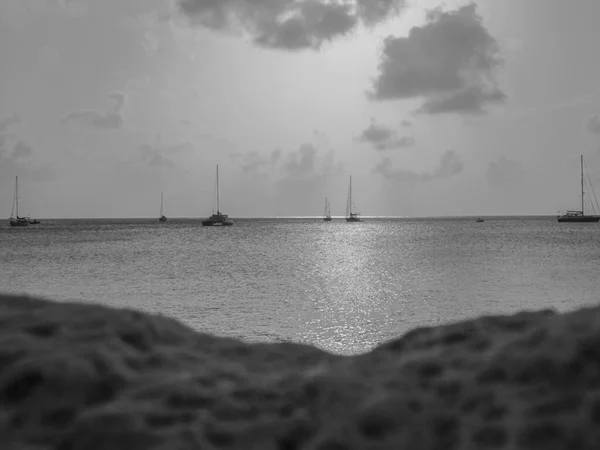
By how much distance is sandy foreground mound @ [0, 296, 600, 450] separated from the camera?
9.32 ft

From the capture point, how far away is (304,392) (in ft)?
10.9

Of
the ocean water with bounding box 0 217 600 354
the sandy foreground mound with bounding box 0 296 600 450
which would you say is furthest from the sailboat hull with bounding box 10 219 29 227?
the sandy foreground mound with bounding box 0 296 600 450

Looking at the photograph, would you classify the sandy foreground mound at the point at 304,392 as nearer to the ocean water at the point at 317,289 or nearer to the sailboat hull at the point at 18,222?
the ocean water at the point at 317,289

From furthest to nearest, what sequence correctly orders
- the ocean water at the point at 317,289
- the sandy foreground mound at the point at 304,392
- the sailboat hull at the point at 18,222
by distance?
the sailboat hull at the point at 18,222
the ocean water at the point at 317,289
the sandy foreground mound at the point at 304,392

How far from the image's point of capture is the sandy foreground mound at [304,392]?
284 cm

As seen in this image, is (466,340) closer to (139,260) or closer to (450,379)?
(450,379)

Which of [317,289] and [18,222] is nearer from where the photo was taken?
[317,289]

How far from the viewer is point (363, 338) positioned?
19047 mm

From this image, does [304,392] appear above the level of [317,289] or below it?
above

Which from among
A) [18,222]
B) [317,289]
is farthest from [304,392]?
[18,222]

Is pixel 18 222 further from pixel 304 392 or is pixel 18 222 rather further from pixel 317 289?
pixel 304 392

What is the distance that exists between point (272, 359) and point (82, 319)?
1.68m

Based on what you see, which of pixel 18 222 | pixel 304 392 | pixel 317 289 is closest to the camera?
pixel 304 392

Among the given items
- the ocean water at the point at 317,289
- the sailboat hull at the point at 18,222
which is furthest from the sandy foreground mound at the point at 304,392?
the sailboat hull at the point at 18,222
